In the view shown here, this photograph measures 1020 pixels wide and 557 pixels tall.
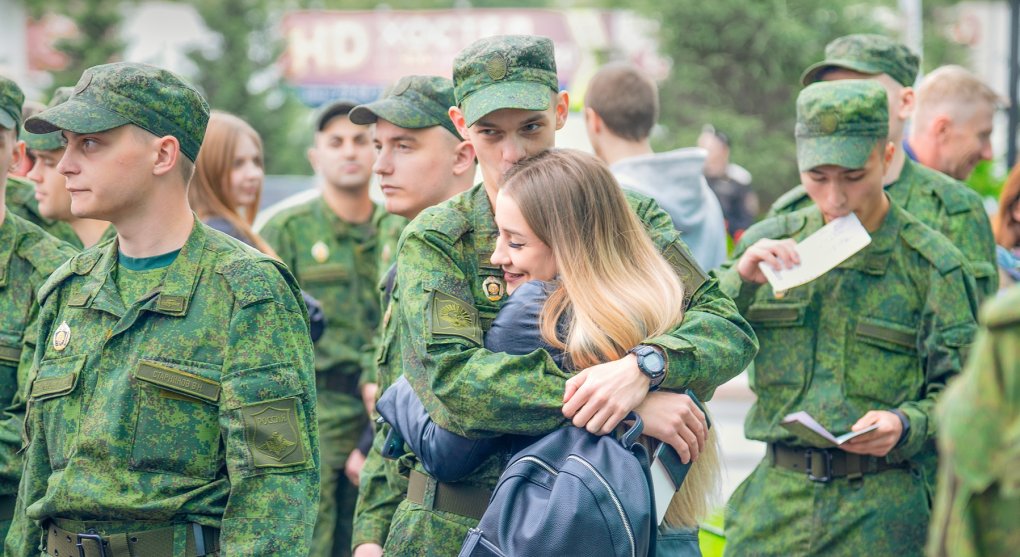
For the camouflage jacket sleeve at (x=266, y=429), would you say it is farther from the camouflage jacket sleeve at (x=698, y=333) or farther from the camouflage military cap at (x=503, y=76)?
the camouflage jacket sleeve at (x=698, y=333)

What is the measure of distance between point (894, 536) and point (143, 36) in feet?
130

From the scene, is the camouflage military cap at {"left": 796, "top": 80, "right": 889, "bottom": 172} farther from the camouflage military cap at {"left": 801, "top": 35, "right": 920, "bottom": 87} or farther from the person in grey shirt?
the person in grey shirt

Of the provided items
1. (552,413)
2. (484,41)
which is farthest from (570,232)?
(484,41)

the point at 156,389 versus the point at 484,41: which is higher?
the point at 484,41

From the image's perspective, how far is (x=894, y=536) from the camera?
4664mm

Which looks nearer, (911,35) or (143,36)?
(911,35)

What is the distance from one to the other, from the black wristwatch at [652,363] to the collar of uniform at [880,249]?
174 cm

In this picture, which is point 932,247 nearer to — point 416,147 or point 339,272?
point 416,147

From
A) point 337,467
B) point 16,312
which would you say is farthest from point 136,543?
point 337,467

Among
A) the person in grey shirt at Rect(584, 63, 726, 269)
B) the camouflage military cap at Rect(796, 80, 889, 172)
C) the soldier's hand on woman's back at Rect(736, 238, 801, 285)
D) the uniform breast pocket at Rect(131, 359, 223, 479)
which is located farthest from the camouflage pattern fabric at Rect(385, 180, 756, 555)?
the person in grey shirt at Rect(584, 63, 726, 269)

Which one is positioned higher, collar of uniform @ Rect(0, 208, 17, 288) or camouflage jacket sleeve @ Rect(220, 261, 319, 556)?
collar of uniform @ Rect(0, 208, 17, 288)

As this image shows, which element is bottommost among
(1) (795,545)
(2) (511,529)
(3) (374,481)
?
(1) (795,545)

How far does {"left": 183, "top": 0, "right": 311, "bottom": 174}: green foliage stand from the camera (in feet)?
107

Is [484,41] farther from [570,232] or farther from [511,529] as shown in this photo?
[511,529]
